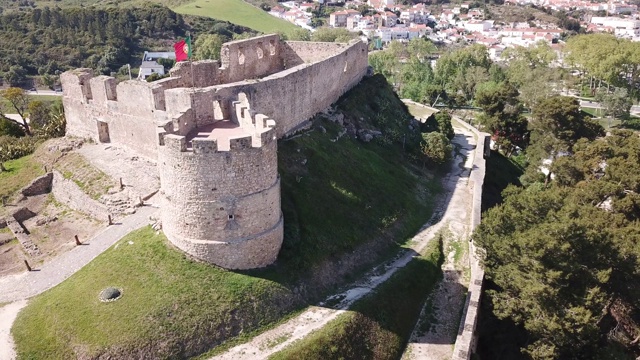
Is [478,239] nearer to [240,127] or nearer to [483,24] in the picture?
[240,127]

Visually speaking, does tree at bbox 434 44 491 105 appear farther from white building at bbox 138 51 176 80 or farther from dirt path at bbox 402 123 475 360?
white building at bbox 138 51 176 80

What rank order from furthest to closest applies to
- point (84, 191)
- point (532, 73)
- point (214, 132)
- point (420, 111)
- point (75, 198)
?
1. point (532, 73)
2. point (420, 111)
3. point (75, 198)
4. point (84, 191)
5. point (214, 132)

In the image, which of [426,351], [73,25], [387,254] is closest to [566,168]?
[387,254]

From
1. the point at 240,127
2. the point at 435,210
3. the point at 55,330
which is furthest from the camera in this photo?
the point at 435,210

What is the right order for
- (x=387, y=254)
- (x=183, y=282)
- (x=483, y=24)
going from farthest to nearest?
(x=483, y=24), (x=387, y=254), (x=183, y=282)

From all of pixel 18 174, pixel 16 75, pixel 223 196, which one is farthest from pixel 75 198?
pixel 16 75

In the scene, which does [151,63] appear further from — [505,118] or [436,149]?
[436,149]
